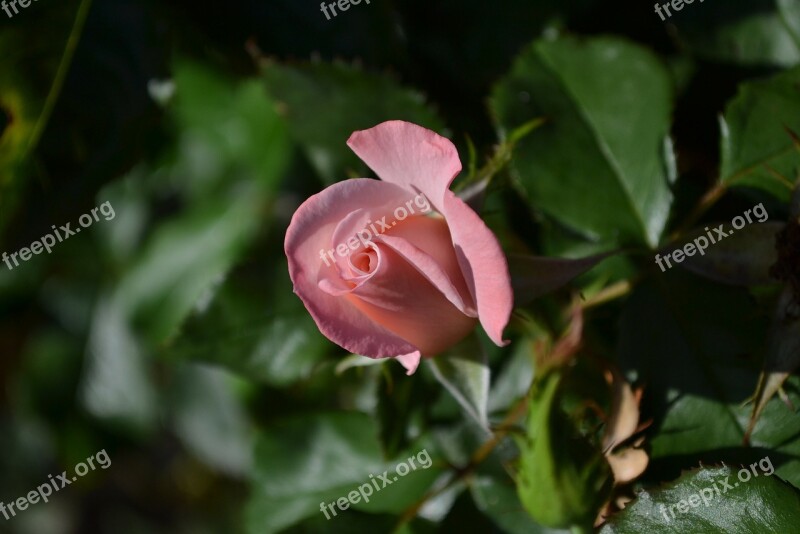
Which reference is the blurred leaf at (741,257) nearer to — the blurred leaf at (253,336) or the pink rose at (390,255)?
the pink rose at (390,255)

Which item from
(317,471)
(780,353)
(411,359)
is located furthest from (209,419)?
(780,353)

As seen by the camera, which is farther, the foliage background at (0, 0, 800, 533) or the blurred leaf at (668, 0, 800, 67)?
the blurred leaf at (668, 0, 800, 67)

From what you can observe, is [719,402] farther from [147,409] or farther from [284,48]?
[147,409]

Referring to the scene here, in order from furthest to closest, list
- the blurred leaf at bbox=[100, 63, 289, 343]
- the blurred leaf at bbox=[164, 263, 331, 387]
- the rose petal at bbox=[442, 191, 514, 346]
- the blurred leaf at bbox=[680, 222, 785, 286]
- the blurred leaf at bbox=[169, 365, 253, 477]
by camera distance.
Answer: the blurred leaf at bbox=[169, 365, 253, 477] < the blurred leaf at bbox=[100, 63, 289, 343] < the blurred leaf at bbox=[164, 263, 331, 387] < the blurred leaf at bbox=[680, 222, 785, 286] < the rose petal at bbox=[442, 191, 514, 346]

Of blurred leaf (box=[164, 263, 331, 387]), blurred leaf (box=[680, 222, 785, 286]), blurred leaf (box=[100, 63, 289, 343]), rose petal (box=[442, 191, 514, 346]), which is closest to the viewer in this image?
rose petal (box=[442, 191, 514, 346])

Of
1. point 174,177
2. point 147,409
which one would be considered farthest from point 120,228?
point 147,409

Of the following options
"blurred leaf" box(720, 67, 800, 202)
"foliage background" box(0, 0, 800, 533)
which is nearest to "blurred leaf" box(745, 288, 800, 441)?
"foliage background" box(0, 0, 800, 533)
